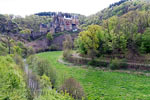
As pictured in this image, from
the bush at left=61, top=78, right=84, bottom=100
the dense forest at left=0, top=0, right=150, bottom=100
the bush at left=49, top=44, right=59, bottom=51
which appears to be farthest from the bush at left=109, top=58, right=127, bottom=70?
the bush at left=49, top=44, right=59, bottom=51

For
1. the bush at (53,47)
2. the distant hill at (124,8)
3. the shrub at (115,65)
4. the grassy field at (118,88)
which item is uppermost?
the distant hill at (124,8)

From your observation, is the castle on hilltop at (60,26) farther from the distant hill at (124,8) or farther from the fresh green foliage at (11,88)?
the fresh green foliage at (11,88)

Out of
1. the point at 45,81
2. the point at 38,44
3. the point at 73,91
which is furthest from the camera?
the point at 38,44

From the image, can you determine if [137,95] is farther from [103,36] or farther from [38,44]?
[38,44]

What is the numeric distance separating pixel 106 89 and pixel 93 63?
14032mm

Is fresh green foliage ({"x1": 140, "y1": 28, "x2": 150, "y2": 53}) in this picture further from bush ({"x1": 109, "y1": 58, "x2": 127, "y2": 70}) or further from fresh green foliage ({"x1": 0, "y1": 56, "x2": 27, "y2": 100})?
fresh green foliage ({"x1": 0, "y1": 56, "x2": 27, "y2": 100})

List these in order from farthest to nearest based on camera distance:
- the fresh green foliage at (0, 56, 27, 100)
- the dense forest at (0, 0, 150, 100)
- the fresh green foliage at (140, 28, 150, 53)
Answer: the fresh green foliage at (140, 28, 150, 53) < the dense forest at (0, 0, 150, 100) < the fresh green foliage at (0, 56, 27, 100)

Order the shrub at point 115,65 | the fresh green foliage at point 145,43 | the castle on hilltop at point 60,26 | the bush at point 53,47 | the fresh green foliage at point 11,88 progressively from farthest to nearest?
the castle on hilltop at point 60,26 → the bush at point 53,47 → the fresh green foliage at point 145,43 → the shrub at point 115,65 → the fresh green foliage at point 11,88

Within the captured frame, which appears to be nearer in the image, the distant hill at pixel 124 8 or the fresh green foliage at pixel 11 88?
the fresh green foliage at pixel 11 88

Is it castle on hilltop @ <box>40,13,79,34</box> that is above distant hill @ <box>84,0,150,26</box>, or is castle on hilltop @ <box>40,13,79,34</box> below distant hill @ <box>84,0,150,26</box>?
below

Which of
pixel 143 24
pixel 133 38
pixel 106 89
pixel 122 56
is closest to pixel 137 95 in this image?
pixel 106 89

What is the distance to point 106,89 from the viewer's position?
17.8m

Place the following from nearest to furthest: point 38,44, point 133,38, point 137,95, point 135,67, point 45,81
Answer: point 45,81 → point 137,95 → point 135,67 → point 133,38 → point 38,44

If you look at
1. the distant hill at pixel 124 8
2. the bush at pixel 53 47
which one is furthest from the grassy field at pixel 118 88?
the distant hill at pixel 124 8
